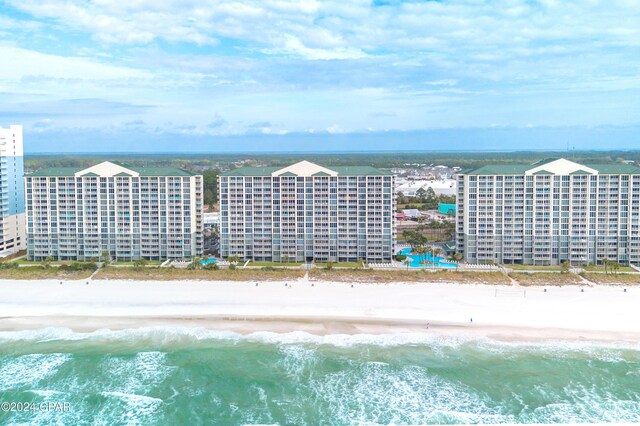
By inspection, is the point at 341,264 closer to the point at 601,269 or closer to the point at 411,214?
the point at 601,269

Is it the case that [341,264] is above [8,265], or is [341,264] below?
below

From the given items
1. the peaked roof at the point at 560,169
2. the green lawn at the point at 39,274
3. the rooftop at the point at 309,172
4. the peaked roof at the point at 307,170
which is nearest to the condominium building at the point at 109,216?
the green lawn at the point at 39,274

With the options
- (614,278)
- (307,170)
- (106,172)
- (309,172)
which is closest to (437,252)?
(309,172)

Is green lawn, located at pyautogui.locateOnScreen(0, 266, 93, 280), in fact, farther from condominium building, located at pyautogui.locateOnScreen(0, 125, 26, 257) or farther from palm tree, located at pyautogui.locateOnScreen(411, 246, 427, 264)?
palm tree, located at pyautogui.locateOnScreen(411, 246, 427, 264)

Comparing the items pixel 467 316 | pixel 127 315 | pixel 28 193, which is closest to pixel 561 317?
pixel 467 316

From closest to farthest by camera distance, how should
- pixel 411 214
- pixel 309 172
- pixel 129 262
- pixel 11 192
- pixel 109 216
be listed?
pixel 129 262 → pixel 309 172 → pixel 109 216 → pixel 11 192 → pixel 411 214

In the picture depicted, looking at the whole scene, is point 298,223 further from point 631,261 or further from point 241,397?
point 631,261
